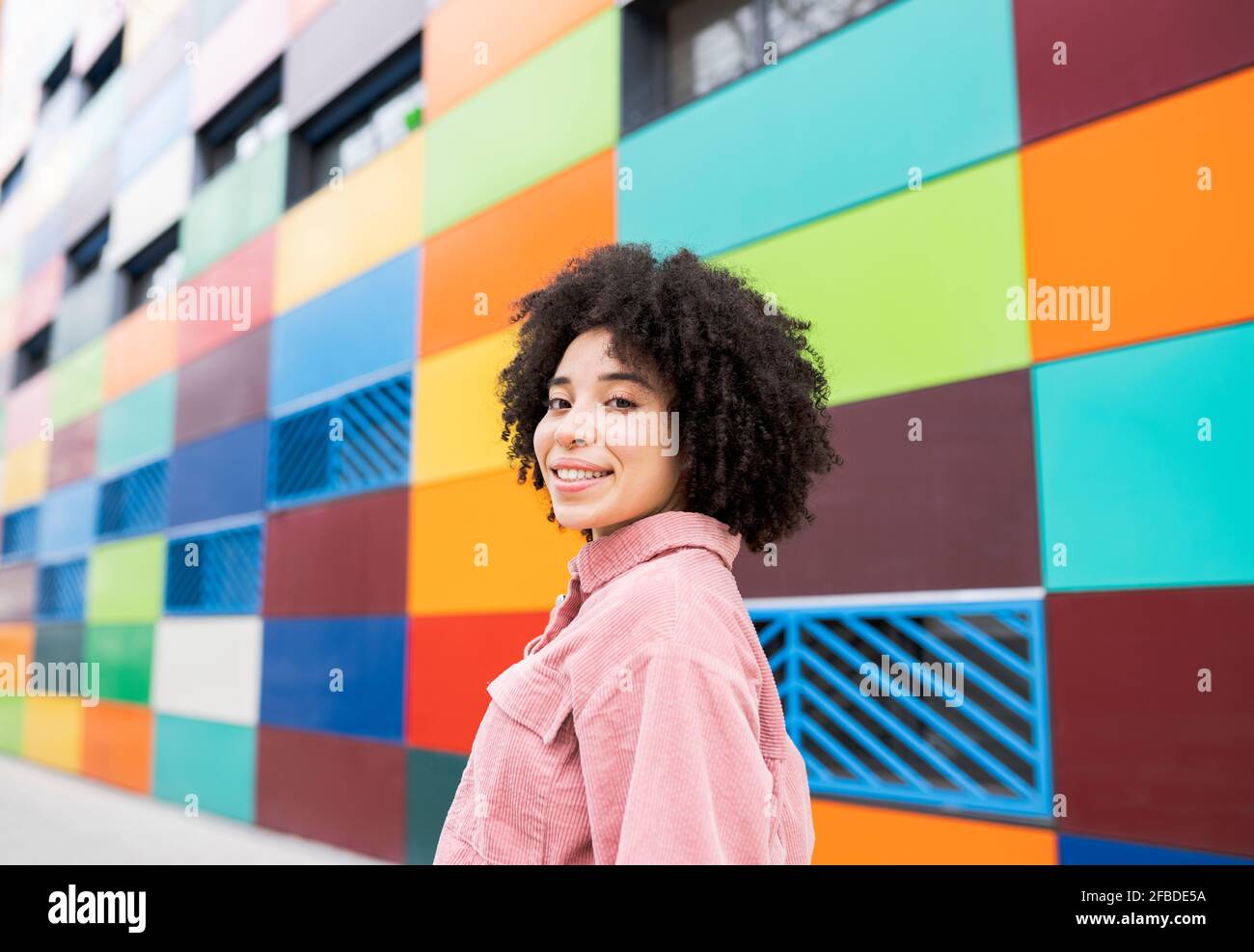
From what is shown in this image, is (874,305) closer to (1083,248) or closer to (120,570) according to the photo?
(1083,248)

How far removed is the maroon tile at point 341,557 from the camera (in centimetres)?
475

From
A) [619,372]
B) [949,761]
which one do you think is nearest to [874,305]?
[949,761]

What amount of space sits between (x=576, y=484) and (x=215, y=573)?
18.9 ft

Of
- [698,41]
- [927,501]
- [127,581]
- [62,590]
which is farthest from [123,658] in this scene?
[927,501]

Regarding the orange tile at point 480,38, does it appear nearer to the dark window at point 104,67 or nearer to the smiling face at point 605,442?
the smiling face at point 605,442

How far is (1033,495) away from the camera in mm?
2496

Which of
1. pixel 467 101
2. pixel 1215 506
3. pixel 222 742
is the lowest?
pixel 222 742

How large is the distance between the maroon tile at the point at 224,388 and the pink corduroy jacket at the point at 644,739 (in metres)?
5.26

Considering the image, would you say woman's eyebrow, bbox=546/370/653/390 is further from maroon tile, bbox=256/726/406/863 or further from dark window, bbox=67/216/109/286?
dark window, bbox=67/216/109/286

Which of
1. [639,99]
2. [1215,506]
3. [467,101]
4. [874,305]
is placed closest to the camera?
[1215,506]

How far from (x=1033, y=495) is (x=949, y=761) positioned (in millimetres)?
787

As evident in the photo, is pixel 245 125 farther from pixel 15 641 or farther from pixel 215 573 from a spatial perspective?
pixel 15 641

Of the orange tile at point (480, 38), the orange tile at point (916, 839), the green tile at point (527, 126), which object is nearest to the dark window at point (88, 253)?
the orange tile at point (480, 38)
